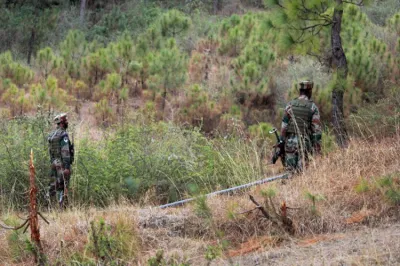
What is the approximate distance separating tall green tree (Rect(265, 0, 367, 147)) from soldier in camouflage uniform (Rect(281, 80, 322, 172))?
1.79 meters

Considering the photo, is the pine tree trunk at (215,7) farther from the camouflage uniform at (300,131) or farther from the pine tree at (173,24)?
the camouflage uniform at (300,131)

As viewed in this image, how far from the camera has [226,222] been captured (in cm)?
616

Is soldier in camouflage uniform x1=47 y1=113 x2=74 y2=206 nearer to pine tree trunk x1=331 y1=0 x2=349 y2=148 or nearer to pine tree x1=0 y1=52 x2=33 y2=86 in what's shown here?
pine tree trunk x1=331 y1=0 x2=349 y2=148

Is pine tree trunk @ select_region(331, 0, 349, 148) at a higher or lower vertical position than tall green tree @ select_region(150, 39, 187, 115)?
higher

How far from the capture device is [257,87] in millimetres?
14383

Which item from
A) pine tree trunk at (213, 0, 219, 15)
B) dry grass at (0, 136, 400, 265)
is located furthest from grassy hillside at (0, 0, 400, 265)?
pine tree trunk at (213, 0, 219, 15)

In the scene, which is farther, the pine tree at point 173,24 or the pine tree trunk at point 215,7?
the pine tree trunk at point 215,7

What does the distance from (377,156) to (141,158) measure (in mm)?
3148

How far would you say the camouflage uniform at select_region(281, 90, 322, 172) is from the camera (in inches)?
297

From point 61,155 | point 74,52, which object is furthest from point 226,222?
point 74,52

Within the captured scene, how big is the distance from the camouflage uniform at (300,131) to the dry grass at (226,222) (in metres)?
0.82

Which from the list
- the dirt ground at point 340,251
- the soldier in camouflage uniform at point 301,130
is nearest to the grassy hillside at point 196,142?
the dirt ground at point 340,251

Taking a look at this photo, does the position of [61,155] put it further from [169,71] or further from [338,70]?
[169,71]

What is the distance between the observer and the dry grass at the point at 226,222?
18.9ft
